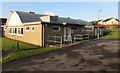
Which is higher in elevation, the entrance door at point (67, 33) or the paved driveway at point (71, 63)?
the entrance door at point (67, 33)

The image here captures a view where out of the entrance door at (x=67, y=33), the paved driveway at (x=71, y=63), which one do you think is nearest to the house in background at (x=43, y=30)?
the entrance door at (x=67, y=33)

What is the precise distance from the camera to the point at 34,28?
16000 mm

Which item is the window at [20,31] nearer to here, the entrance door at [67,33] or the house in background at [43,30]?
the house in background at [43,30]

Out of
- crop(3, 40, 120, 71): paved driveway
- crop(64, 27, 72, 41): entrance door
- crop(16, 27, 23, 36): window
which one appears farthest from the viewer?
crop(16, 27, 23, 36): window

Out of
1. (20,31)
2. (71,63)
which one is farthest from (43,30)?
(71,63)

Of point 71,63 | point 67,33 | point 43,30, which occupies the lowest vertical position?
point 71,63

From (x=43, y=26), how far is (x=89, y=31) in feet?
61.1

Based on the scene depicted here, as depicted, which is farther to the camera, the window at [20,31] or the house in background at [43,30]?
the window at [20,31]

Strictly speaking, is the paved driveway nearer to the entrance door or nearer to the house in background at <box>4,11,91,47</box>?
the house in background at <box>4,11,91,47</box>

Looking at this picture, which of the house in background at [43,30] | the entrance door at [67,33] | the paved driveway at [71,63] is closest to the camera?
the paved driveway at [71,63]

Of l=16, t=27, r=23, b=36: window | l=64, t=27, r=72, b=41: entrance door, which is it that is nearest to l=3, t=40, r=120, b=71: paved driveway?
l=64, t=27, r=72, b=41: entrance door

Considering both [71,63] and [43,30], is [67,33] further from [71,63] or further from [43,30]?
[71,63]

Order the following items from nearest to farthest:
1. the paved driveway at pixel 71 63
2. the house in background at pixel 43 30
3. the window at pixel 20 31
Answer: the paved driveway at pixel 71 63
the house in background at pixel 43 30
the window at pixel 20 31

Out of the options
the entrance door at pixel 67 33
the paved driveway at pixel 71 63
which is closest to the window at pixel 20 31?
the entrance door at pixel 67 33
